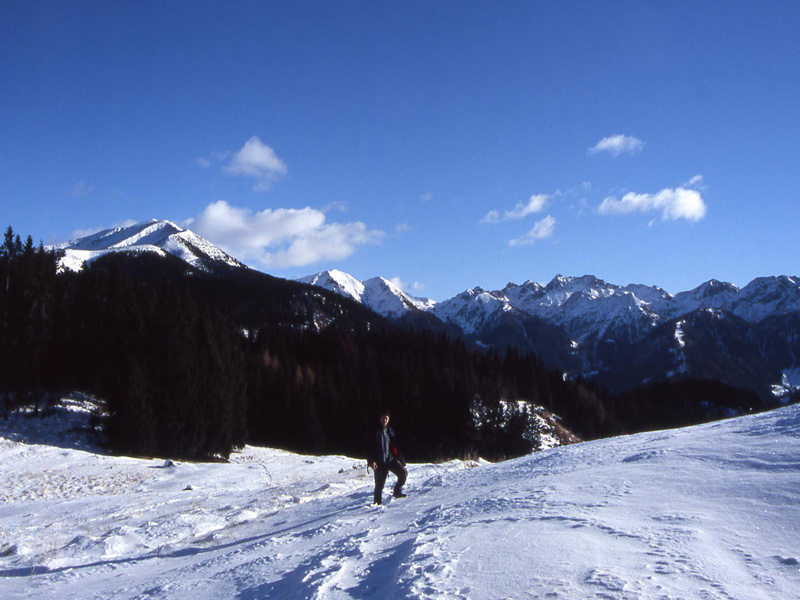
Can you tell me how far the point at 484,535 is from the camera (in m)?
7.07

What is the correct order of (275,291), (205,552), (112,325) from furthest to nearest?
(275,291), (112,325), (205,552)

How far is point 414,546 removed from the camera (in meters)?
6.84

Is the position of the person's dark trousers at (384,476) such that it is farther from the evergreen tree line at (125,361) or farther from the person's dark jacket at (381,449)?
the evergreen tree line at (125,361)

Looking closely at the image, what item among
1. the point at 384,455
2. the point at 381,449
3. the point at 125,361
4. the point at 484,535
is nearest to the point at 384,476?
the point at 384,455

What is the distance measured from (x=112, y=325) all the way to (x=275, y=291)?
140 metres

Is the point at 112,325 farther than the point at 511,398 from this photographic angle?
No

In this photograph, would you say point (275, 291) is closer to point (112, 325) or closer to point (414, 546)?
point (112, 325)

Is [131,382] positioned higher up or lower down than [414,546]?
higher up

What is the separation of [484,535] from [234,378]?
117 ft

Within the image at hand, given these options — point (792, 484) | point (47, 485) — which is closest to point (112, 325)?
point (47, 485)

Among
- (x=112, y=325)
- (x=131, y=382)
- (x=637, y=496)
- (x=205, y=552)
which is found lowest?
(x=205, y=552)

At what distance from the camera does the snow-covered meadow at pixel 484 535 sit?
5.35 metres

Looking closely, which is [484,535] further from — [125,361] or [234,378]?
[234,378]

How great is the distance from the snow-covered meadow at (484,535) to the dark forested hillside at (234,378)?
18657 millimetres
